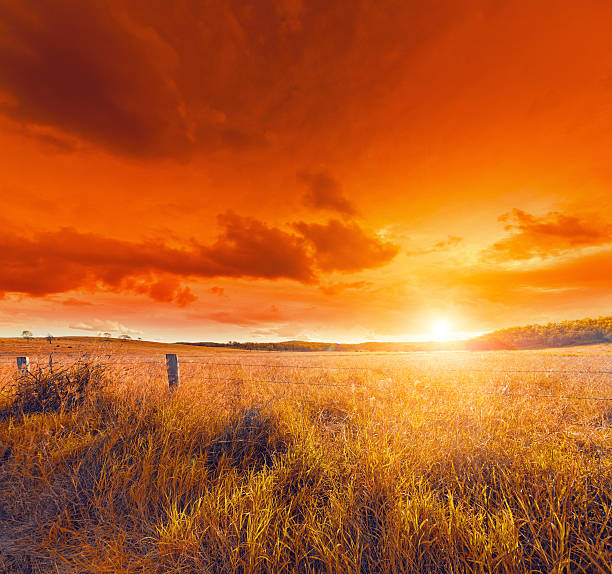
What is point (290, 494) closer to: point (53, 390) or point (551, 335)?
point (53, 390)

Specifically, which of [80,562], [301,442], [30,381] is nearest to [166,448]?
[80,562]

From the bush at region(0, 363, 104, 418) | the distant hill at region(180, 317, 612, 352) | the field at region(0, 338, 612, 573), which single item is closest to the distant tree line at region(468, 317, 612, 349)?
the distant hill at region(180, 317, 612, 352)

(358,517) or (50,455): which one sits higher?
(50,455)

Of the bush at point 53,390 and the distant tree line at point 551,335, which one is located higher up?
the bush at point 53,390

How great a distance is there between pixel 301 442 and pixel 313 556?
147 centimetres

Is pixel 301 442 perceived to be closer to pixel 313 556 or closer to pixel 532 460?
pixel 313 556

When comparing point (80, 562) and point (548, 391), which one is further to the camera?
point (548, 391)

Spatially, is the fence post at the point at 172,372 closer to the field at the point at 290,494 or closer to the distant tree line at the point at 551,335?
the field at the point at 290,494

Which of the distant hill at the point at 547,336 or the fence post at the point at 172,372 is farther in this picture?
the distant hill at the point at 547,336

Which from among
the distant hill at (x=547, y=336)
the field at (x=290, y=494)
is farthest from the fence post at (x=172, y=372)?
the distant hill at (x=547, y=336)

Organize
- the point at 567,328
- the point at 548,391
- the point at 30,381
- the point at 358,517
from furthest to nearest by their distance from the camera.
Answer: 1. the point at 567,328
2. the point at 548,391
3. the point at 30,381
4. the point at 358,517

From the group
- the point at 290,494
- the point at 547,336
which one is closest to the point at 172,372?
the point at 290,494

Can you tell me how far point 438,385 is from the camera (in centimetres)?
864

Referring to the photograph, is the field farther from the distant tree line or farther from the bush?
the distant tree line
